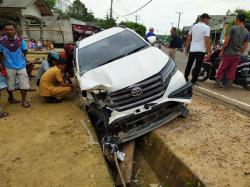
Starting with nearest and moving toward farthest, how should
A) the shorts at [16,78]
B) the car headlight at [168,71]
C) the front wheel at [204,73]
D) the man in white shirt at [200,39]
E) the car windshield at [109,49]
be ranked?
the car headlight at [168,71] < the car windshield at [109,49] < the shorts at [16,78] < the man in white shirt at [200,39] < the front wheel at [204,73]

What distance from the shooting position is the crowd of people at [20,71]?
565 centimetres

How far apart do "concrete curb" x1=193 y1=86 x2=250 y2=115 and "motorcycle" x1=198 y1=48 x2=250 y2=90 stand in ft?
2.57

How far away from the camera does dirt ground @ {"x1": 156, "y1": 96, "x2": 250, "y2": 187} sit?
3.10 metres

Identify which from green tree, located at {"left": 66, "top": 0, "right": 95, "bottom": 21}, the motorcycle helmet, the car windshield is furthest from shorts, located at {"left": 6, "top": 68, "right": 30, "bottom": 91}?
green tree, located at {"left": 66, "top": 0, "right": 95, "bottom": 21}

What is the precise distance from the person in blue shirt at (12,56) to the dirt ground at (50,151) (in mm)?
680

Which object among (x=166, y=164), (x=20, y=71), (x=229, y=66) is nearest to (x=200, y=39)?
(x=229, y=66)

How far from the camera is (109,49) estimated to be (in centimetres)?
535

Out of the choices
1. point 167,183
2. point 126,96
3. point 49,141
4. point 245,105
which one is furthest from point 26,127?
point 245,105

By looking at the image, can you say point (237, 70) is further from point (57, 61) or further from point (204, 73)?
point (57, 61)

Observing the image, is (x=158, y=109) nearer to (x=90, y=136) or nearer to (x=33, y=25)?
(x=90, y=136)

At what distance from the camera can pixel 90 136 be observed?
4.59m

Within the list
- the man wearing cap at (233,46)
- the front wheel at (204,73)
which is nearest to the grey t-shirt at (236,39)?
the man wearing cap at (233,46)

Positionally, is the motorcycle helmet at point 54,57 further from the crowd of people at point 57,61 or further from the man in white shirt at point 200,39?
the man in white shirt at point 200,39

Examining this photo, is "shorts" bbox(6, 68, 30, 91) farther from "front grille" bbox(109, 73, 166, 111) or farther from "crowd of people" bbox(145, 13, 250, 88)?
"crowd of people" bbox(145, 13, 250, 88)
